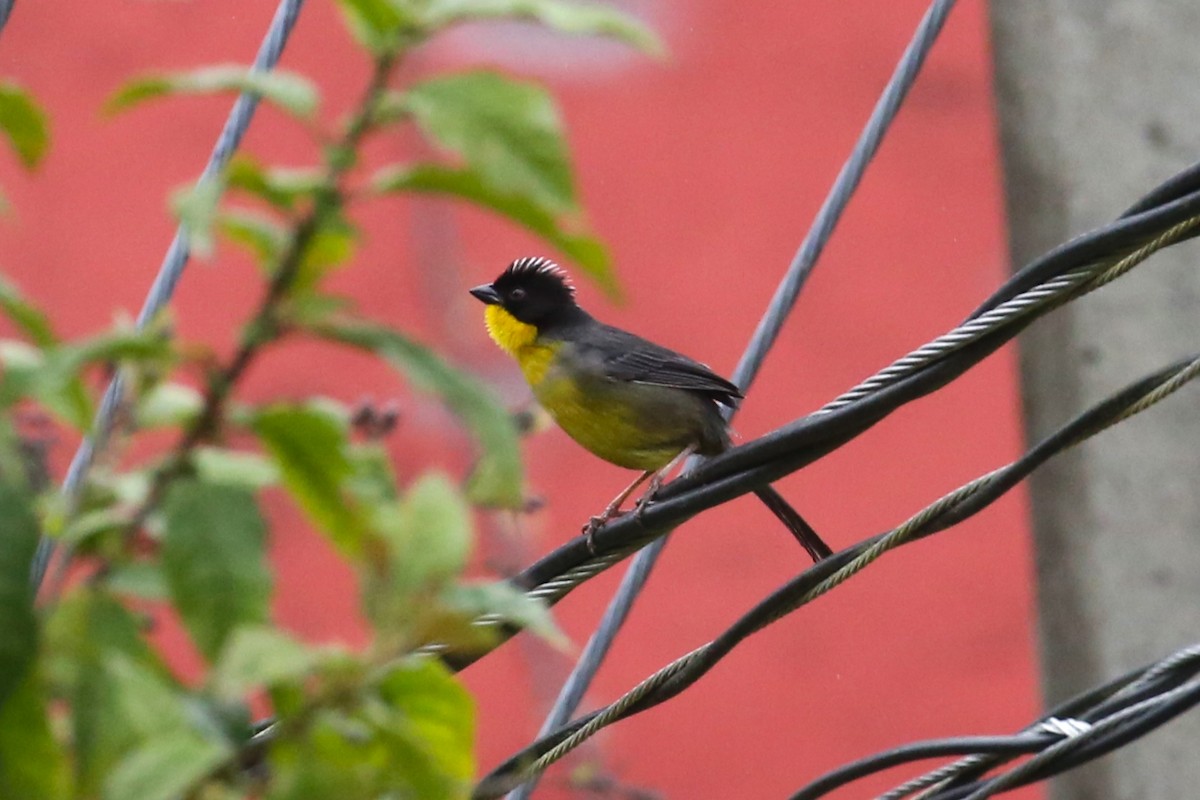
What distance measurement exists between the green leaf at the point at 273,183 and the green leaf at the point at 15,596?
241mm

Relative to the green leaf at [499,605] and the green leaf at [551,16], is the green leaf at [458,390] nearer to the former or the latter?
the green leaf at [499,605]

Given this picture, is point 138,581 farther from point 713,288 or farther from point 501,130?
point 713,288

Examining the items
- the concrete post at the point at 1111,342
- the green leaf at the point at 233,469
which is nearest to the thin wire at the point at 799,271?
the concrete post at the point at 1111,342

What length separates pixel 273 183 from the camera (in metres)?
1.09

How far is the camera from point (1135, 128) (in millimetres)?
4340

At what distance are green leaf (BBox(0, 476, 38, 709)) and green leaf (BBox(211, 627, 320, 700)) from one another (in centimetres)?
12

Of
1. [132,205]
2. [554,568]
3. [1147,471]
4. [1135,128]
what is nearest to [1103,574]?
[1147,471]

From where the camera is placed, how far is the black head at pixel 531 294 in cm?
486

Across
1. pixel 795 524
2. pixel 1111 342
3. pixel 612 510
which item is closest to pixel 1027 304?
pixel 795 524

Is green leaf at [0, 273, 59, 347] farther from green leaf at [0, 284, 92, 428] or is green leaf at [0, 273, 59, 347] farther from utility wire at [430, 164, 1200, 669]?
utility wire at [430, 164, 1200, 669]

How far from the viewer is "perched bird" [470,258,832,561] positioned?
4176 millimetres

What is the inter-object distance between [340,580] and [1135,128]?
313cm

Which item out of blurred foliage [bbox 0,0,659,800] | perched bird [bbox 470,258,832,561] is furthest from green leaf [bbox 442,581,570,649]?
perched bird [bbox 470,258,832,561]

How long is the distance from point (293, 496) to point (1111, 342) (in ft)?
12.1
